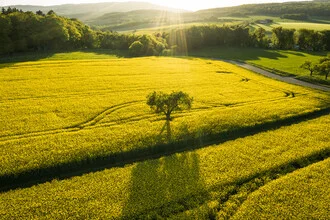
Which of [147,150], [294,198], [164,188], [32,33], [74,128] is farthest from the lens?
[32,33]

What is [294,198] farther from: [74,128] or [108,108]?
[108,108]

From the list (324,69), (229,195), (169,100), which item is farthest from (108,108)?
(324,69)

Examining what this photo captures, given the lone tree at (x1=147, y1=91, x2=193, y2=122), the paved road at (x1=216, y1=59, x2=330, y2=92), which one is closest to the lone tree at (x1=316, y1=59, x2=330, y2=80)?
the paved road at (x1=216, y1=59, x2=330, y2=92)

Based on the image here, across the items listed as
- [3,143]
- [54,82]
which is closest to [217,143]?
[3,143]

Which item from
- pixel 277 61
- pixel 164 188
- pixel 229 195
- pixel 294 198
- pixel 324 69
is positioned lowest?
pixel 294 198

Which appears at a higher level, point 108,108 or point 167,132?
point 108,108

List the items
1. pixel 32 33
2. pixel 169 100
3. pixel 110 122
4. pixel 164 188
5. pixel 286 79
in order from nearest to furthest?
1. pixel 164 188
2. pixel 169 100
3. pixel 110 122
4. pixel 286 79
5. pixel 32 33

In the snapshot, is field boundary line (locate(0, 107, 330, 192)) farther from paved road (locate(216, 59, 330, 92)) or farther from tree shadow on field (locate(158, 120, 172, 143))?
paved road (locate(216, 59, 330, 92))
